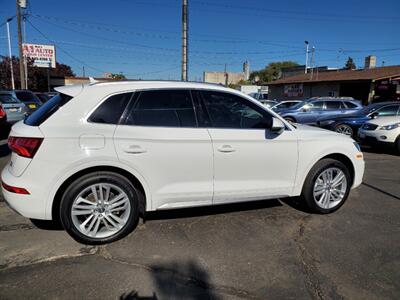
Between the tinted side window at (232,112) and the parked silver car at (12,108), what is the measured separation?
1058cm

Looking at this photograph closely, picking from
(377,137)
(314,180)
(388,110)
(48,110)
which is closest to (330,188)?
(314,180)

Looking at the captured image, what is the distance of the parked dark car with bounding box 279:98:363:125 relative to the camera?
1520 cm

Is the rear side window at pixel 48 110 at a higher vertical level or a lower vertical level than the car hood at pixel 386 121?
higher

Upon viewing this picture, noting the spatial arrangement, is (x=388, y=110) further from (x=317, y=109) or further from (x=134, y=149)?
(x=134, y=149)

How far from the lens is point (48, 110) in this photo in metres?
3.48

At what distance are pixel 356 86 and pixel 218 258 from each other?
30.7m

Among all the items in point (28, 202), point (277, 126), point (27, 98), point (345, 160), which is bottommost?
point (28, 202)

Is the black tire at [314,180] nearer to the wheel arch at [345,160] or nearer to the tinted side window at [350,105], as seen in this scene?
the wheel arch at [345,160]

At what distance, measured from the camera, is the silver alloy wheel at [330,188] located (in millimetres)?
4438

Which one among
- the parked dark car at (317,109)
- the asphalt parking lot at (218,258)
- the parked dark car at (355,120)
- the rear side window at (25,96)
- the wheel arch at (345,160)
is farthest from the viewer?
the parked dark car at (317,109)

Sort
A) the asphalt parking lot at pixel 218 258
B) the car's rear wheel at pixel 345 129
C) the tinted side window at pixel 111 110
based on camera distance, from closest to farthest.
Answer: the asphalt parking lot at pixel 218 258, the tinted side window at pixel 111 110, the car's rear wheel at pixel 345 129

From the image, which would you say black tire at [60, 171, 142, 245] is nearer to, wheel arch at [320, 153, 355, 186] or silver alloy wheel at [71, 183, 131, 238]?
silver alloy wheel at [71, 183, 131, 238]

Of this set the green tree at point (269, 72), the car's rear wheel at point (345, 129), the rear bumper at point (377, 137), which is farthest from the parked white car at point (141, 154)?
the green tree at point (269, 72)

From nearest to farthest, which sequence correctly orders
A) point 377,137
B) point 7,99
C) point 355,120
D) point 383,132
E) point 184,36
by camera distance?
point 383,132, point 377,137, point 355,120, point 7,99, point 184,36
